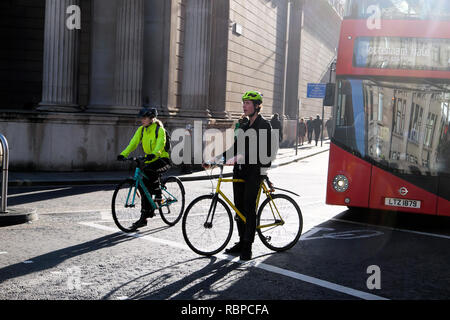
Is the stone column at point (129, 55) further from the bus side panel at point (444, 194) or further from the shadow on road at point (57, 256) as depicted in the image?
the bus side panel at point (444, 194)

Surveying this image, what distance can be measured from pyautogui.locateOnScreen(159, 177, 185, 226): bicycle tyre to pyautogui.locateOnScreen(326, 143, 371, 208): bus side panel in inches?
89.5

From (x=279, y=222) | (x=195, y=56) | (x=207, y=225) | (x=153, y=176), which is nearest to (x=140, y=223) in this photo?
(x=153, y=176)

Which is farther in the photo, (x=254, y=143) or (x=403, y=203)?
(x=403, y=203)

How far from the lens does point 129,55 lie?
1789cm

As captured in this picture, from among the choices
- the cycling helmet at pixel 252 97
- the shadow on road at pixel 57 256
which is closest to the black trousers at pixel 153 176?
the shadow on road at pixel 57 256

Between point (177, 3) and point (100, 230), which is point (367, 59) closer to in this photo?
point (100, 230)

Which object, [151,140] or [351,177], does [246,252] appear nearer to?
[151,140]

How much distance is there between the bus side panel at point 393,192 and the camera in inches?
358

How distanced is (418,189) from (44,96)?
1125 cm

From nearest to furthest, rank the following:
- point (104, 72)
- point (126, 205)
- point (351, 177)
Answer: point (126, 205), point (351, 177), point (104, 72)

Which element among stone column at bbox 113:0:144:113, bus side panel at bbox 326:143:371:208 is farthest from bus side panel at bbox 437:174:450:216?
stone column at bbox 113:0:144:113

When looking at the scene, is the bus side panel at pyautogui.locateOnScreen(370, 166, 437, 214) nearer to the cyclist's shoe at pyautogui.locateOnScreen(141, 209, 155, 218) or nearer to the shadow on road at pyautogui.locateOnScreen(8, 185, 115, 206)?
the cyclist's shoe at pyautogui.locateOnScreen(141, 209, 155, 218)

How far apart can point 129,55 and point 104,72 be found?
3.40 ft

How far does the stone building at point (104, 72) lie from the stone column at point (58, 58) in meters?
0.03
